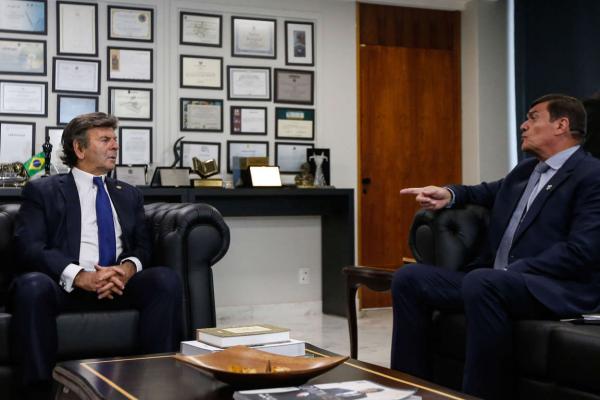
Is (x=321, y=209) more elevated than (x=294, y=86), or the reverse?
(x=294, y=86)

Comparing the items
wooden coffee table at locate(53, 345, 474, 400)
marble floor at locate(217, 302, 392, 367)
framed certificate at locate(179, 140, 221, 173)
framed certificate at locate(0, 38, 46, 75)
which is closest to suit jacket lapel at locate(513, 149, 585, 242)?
wooden coffee table at locate(53, 345, 474, 400)

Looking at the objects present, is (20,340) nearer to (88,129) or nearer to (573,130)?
(88,129)

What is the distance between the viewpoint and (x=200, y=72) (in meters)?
5.50

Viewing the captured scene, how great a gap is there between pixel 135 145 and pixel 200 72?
0.67 meters

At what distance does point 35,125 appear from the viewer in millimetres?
5141

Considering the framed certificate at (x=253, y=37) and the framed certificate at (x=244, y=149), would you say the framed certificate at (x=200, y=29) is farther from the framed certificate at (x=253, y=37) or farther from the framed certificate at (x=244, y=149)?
the framed certificate at (x=244, y=149)

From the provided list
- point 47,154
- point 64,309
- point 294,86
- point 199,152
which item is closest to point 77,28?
point 47,154

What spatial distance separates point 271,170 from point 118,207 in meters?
2.17

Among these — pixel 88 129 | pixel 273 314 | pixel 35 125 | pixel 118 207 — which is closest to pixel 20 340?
pixel 118 207

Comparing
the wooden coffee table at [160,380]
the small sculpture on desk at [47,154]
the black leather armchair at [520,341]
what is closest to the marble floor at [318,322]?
the black leather armchair at [520,341]

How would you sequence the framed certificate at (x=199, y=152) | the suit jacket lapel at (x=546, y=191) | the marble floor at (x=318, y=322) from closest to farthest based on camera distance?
the suit jacket lapel at (x=546, y=191)
the marble floor at (x=318, y=322)
the framed certificate at (x=199, y=152)

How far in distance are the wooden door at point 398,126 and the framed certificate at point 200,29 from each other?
3.61 feet

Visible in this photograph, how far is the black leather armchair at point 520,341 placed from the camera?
7.69 ft

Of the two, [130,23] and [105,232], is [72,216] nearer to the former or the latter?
[105,232]
